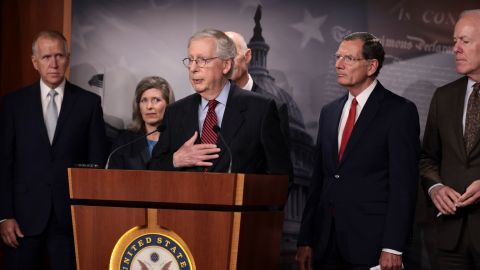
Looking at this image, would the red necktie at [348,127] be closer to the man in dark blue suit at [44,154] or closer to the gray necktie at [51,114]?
the man in dark blue suit at [44,154]

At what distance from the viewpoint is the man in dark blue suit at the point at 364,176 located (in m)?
3.44

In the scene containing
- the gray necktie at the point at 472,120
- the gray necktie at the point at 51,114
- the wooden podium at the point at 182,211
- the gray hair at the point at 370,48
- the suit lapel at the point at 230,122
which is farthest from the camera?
the gray necktie at the point at 51,114

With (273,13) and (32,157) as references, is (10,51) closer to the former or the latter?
(32,157)

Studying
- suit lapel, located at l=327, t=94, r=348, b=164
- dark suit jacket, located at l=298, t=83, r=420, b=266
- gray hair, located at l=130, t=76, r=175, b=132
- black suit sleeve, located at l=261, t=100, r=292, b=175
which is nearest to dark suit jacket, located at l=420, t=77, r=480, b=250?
dark suit jacket, located at l=298, t=83, r=420, b=266

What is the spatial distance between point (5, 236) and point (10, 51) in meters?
1.77

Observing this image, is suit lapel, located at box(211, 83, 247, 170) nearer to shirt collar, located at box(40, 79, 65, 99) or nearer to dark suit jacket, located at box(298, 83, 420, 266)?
dark suit jacket, located at box(298, 83, 420, 266)

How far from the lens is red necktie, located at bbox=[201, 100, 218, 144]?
3312mm

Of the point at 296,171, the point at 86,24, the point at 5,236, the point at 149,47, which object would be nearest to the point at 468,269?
the point at 296,171

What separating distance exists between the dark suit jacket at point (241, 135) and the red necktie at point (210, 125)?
5cm

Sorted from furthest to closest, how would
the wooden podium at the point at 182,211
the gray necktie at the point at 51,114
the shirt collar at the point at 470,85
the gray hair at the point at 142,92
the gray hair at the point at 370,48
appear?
the gray hair at the point at 142,92 → the gray necktie at the point at 51,114 → the gray hair at the point at 370,48 → the shirt collar at the point at 470,85 → the wooden podium at the point at 182,211

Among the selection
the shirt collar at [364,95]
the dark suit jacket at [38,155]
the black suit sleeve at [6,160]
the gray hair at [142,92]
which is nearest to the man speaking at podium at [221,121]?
the shirt collar at [364,95]

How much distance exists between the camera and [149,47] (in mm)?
5547

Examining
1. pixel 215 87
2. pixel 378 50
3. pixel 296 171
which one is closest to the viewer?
pixel 215 87

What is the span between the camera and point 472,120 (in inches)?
138
